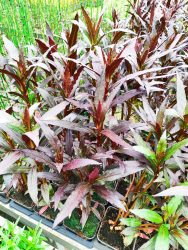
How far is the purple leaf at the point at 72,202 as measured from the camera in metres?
0.85

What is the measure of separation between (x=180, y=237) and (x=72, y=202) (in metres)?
0.40

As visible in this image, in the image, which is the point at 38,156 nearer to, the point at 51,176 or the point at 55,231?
the point at 51,176

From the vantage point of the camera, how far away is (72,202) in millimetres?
878

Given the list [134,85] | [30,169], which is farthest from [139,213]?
[134,85]

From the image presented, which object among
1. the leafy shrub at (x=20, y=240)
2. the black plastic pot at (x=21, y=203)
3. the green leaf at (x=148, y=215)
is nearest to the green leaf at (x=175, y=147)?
the green leaf at (x=148, y=215)

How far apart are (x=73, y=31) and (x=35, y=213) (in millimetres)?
857

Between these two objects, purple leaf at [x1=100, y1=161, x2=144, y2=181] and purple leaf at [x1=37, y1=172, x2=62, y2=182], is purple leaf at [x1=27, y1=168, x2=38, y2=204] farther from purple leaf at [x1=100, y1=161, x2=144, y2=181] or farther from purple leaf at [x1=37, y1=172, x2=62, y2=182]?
purple leaf at [x1=100, y1=161, x2=144, y2=181]

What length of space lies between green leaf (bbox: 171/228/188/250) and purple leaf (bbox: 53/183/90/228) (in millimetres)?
352

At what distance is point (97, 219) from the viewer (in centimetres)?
126

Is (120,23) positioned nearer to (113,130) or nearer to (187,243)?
(113,130)

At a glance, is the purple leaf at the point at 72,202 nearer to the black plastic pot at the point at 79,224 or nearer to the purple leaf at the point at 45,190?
the purple leaf at the point at 45,190

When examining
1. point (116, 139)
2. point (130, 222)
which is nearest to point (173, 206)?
point (130, 222)

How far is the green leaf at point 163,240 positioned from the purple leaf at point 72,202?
30 centimetres

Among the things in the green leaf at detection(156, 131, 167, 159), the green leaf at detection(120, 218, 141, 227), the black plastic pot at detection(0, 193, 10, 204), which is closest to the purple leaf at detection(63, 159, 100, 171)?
the green leaf at detection(156, 131, 167, 159)
